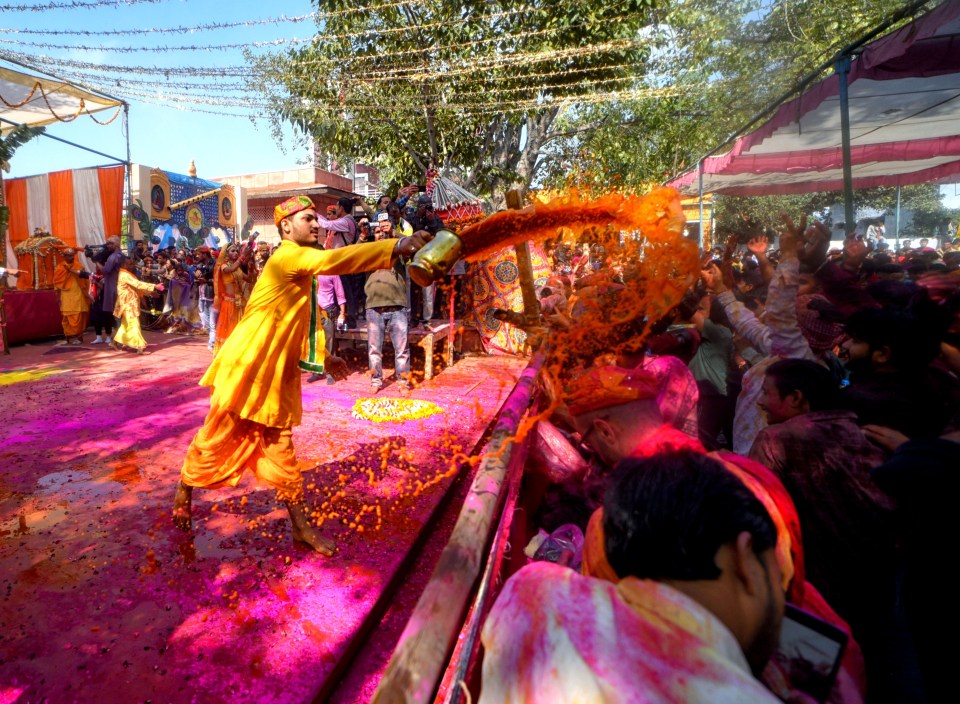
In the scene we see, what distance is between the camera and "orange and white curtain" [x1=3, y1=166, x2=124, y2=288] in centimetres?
1434

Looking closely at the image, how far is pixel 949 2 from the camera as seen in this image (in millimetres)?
3291

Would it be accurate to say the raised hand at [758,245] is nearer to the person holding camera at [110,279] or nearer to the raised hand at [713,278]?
the raised hand at [713,278]

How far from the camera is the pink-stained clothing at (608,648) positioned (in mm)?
752

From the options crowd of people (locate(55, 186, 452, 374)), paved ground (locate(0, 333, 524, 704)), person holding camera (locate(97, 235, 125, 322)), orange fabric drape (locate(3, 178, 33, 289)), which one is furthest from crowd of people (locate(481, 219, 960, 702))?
orange fabric drape (locate(3, 178, 33, 289))

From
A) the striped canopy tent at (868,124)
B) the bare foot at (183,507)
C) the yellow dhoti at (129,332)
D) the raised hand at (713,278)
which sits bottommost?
the bare foot at (183,507)

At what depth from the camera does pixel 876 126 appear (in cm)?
811

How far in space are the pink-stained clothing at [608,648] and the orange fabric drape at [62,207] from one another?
18.4 meters

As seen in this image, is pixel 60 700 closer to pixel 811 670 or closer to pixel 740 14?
pixel 811 670

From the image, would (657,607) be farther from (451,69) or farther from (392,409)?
(451,69)

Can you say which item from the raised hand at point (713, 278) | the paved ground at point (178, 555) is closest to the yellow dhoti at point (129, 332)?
the paved ground at point (178, 555)

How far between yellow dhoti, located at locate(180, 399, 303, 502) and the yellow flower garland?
2.46 m

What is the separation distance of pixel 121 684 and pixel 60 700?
209 mm

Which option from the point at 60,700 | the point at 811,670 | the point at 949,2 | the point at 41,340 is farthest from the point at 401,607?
the point at 41,340

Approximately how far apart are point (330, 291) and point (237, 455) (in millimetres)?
4422
